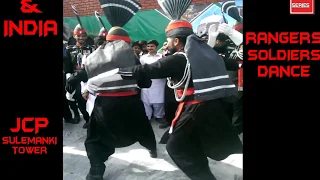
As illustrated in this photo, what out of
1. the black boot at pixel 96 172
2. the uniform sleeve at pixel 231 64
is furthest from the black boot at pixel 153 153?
the uniform sleeve at pixel 231 64

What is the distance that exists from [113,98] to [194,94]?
647mm

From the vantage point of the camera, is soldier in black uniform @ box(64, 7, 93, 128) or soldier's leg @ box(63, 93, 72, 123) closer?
soldier in black uniform @ box(64, 7, 93, 128)

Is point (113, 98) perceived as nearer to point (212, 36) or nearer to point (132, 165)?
point (132, 165)

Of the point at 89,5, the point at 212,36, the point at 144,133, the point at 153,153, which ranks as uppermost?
the point at 89,5

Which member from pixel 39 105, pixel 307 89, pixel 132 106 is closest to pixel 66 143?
pixel 39 105

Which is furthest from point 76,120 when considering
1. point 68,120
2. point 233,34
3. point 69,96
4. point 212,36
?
point 233,34

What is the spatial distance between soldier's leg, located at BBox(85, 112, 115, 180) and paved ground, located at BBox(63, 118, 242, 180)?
3.8 inches

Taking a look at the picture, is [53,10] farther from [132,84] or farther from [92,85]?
[132,84]

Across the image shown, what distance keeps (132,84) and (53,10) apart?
0.78m

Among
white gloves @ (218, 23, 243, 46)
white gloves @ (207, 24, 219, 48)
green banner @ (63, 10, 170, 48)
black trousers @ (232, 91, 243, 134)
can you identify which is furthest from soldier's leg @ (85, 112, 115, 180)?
white gloves @ (218, 23, 243, 46)

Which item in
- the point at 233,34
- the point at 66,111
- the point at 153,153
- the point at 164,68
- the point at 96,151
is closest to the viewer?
the point at 164,68

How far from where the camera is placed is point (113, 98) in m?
2.49

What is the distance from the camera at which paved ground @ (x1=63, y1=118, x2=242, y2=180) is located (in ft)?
8.02

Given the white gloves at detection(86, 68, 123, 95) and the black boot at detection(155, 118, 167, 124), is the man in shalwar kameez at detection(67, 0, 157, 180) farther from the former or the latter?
the black boot at detection(155, 118, 167, 124)
